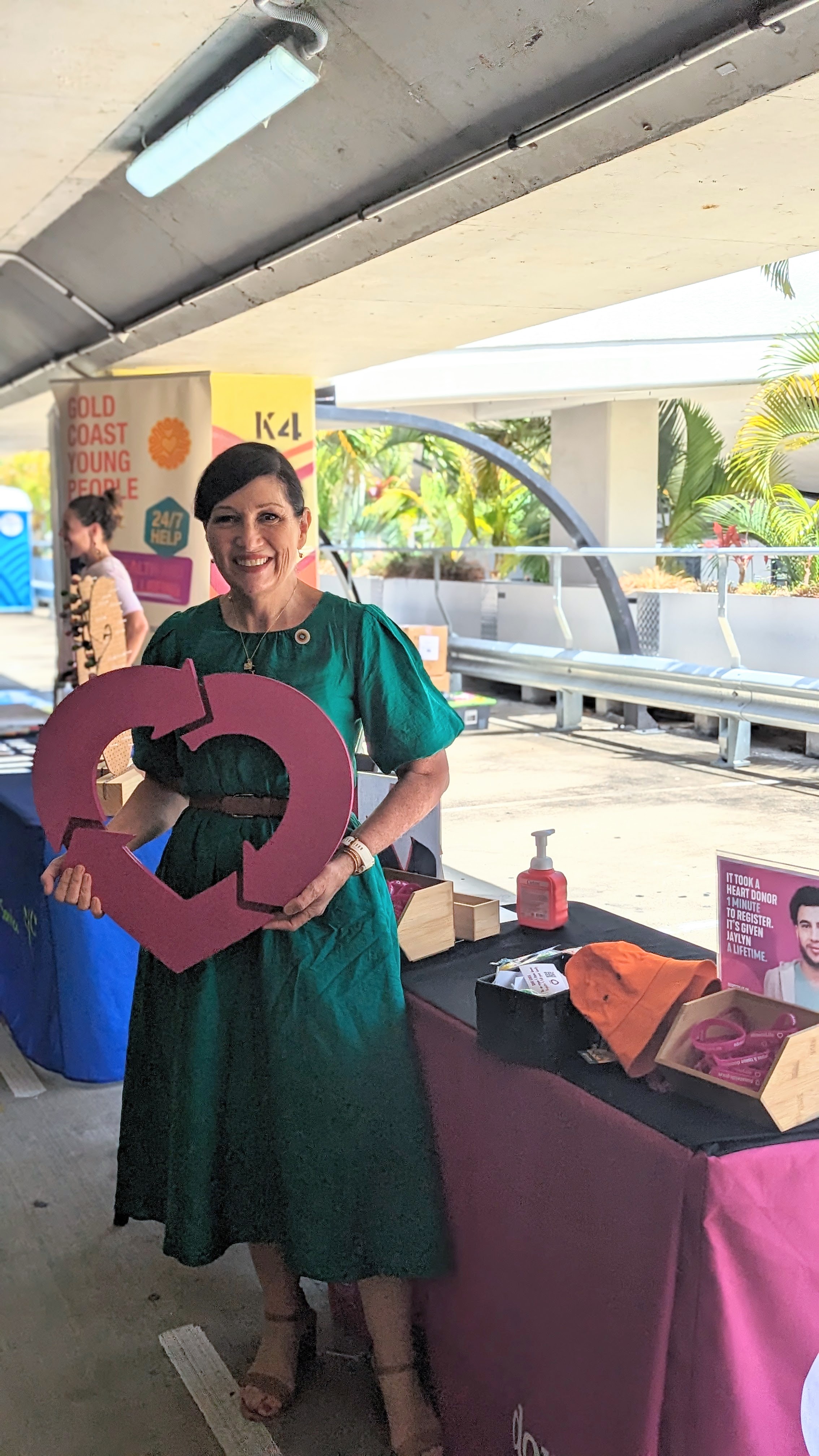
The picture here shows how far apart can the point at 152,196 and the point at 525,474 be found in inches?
258

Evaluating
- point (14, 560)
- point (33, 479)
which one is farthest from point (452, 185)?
point (33, 479)

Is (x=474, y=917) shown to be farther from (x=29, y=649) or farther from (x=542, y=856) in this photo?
(x=29, y=649)

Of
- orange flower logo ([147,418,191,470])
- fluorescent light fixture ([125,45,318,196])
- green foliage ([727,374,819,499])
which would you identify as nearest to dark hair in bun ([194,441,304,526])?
fluorescent light fixture ([125,45,318,196])

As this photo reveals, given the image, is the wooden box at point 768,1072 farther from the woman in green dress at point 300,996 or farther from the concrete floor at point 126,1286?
the concrete floor at point 126,1286

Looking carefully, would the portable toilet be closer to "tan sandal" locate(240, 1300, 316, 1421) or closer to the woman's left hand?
"tan sandal" locate(240, 1300, 316, 1421)

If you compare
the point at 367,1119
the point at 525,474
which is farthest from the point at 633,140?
the point at 525,474

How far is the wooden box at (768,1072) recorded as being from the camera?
4.91 feet

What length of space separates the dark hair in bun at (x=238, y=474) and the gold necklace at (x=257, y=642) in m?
0.15

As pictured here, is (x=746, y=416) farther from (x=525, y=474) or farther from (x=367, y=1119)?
(x=367, y=1119)

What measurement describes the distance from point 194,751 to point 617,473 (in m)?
12.2

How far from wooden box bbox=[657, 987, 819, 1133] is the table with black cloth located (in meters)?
0.02

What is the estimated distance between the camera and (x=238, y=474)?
6.42 feet

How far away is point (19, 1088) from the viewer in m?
3.64

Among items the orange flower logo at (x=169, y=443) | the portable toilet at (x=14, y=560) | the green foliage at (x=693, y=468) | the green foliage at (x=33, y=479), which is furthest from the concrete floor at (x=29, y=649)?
the green foliage at (x=33, y=479)
